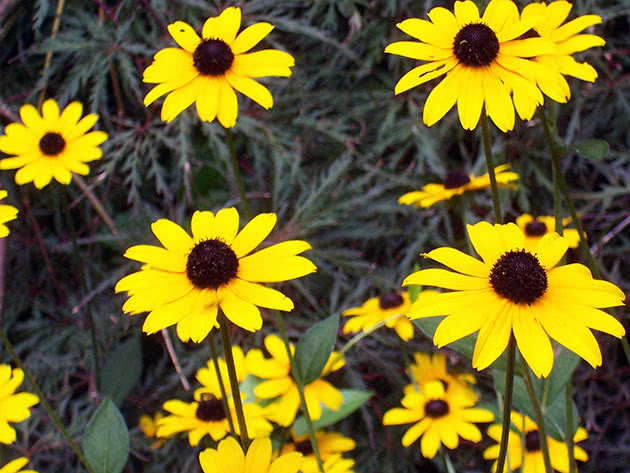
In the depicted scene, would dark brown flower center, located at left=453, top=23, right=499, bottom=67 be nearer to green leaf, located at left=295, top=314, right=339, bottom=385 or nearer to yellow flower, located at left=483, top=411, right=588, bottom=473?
green leaf, located at left=295, top=314, right=339, bottom=385

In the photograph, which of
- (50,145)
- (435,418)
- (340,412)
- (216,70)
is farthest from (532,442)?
(50,145)

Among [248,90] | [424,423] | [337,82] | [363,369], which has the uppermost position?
[248,90]

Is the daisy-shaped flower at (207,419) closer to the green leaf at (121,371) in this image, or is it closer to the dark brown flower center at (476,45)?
the green leaf at (121,371)

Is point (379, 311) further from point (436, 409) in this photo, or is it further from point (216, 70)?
point (216, 70)

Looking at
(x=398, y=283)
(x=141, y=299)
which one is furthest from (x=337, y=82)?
(x=141, y=299)

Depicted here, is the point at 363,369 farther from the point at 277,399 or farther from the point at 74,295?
the point at 74,295

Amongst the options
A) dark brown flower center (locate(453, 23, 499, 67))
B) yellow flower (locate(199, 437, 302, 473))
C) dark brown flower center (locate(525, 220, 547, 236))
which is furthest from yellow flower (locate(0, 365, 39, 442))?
dark brown flower center (locate(525, 220, 547, 236))
